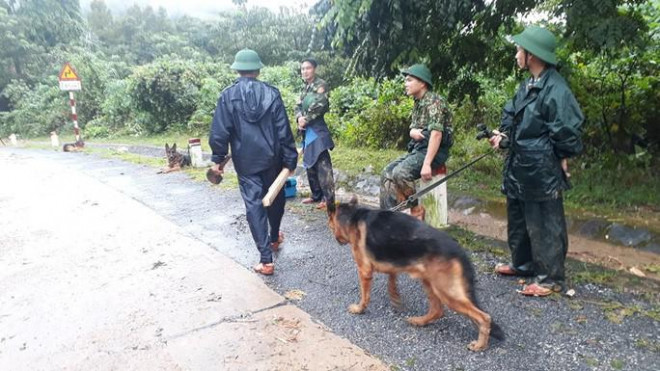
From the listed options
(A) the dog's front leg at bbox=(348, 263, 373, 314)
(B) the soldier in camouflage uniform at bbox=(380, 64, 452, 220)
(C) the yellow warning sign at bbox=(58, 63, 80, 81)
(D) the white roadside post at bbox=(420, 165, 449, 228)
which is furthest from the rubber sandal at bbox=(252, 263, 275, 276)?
(C) the yellow warning sign at bbox=(58, 63, 80, 81)

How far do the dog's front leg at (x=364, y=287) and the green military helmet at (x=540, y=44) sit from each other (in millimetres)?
1872

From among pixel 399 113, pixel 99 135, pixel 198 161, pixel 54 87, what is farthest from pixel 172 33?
pixel 399 113

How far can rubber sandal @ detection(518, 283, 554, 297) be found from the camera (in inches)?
132

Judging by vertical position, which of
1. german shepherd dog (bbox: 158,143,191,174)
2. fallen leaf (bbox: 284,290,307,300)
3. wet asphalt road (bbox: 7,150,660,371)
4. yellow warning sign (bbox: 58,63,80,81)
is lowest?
fallen leaf (bbox: 284,290,307,300)

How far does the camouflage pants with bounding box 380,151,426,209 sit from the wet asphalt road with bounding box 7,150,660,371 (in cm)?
73

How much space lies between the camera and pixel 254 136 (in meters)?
4.10

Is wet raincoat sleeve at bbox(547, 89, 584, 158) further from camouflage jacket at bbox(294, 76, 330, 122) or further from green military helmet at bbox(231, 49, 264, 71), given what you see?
camouflage jacket at bbox(294, 76, 330, 122)

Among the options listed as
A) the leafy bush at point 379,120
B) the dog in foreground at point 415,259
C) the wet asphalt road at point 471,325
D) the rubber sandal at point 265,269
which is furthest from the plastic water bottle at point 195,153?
the dog in foreground at point 415,259

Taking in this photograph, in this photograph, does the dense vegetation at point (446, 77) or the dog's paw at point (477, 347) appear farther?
the dense vegetation at point (446, 77)

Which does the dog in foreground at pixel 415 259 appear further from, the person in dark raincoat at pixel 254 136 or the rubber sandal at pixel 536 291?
the person in dark raincoat at pixel 254 136

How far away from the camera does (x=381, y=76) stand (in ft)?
17.6

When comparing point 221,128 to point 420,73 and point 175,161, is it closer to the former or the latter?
point 420,73

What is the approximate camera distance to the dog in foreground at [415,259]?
8.96ft

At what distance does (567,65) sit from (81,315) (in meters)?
5.20
